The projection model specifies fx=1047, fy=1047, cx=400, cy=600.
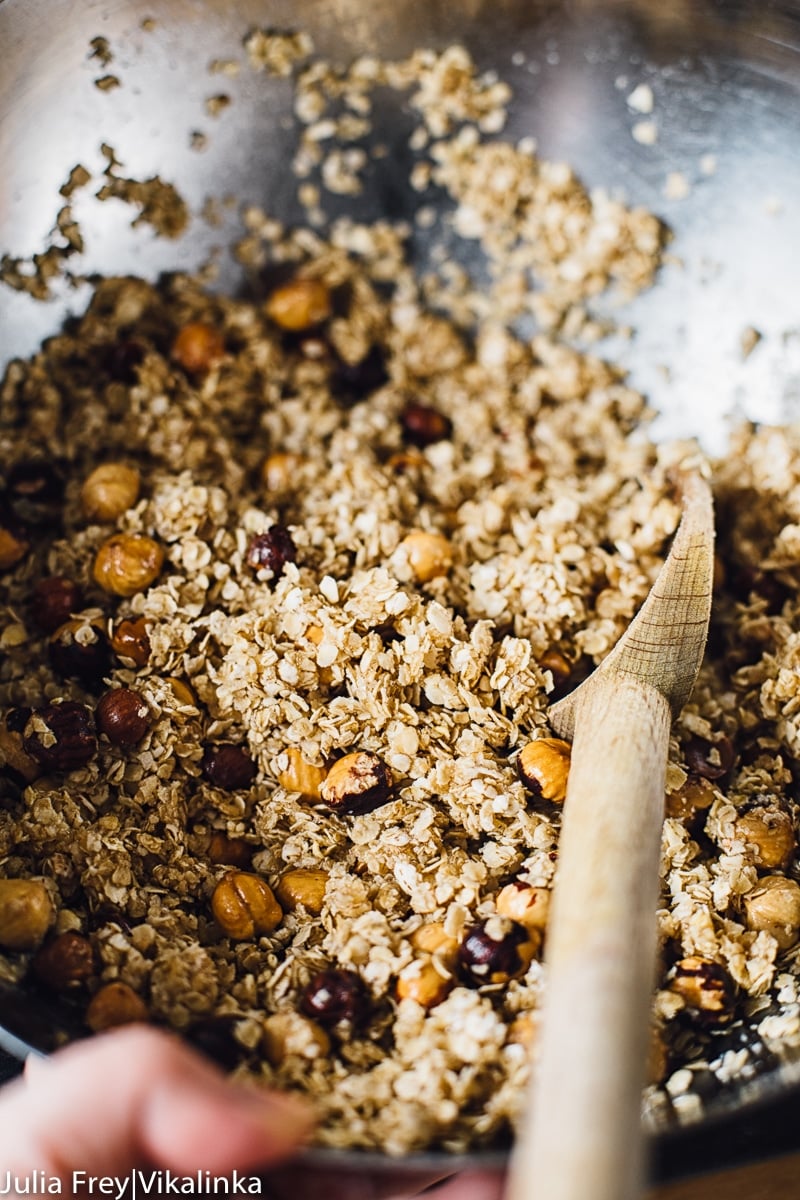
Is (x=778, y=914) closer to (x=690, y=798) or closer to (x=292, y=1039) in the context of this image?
(x=690, y=798)

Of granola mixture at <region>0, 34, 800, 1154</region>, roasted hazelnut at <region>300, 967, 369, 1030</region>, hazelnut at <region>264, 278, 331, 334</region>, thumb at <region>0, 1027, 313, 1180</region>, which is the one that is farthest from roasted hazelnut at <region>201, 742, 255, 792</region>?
hazelnut at <region>264, 278, 331, 334</region>

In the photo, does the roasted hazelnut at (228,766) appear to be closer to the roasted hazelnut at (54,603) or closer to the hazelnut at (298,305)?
the roasted hazelnut at (54,603)

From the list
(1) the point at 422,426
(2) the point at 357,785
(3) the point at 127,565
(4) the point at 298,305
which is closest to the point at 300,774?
(2) the point at 357,785

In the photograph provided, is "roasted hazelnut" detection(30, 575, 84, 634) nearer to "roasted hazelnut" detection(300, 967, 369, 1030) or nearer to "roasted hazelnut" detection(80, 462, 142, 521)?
"roasted hazelnut" detection(80, 462, 142, 521)

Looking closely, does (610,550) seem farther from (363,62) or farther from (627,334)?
(363,62)

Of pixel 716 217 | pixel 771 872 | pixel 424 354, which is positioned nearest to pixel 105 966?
pixel 771 872
